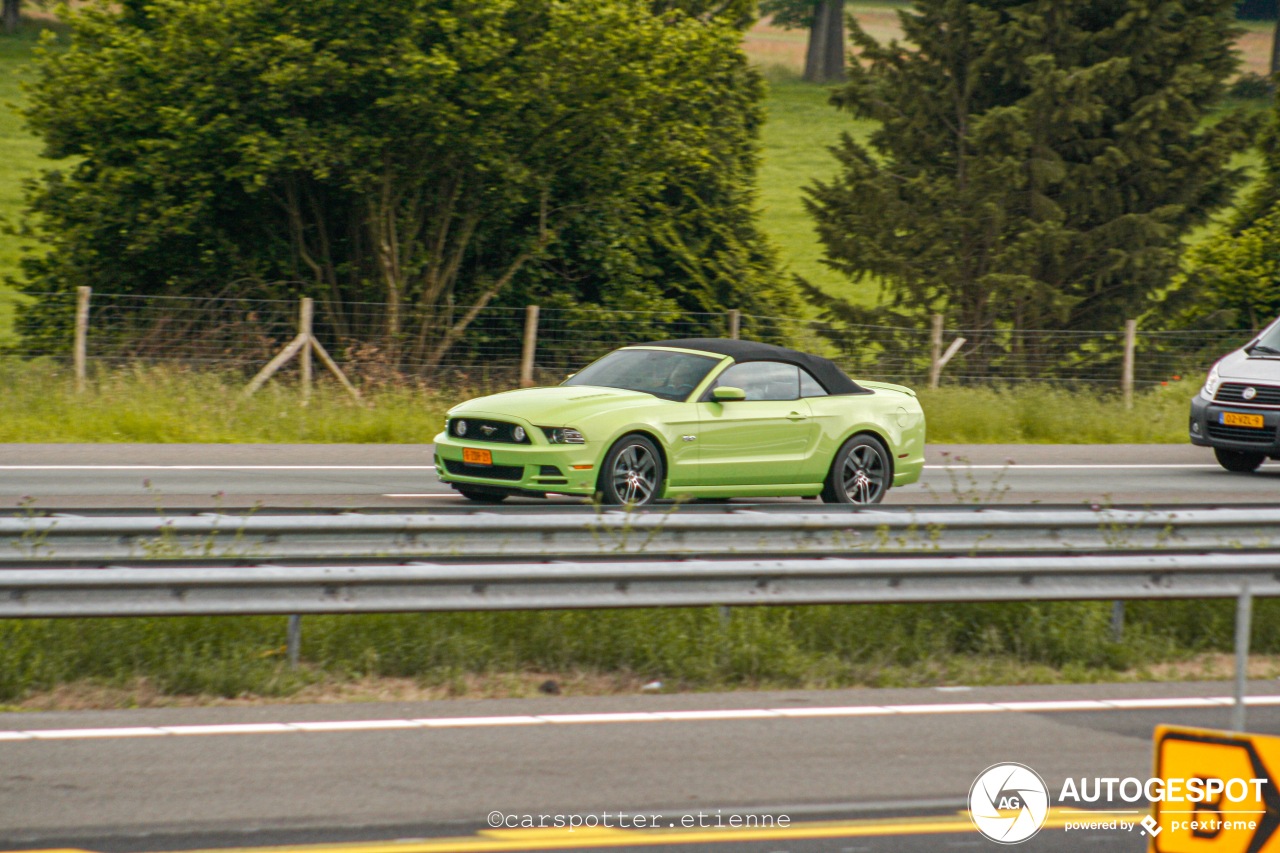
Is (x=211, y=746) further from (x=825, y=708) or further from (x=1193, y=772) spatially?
(x=1193, y=772)

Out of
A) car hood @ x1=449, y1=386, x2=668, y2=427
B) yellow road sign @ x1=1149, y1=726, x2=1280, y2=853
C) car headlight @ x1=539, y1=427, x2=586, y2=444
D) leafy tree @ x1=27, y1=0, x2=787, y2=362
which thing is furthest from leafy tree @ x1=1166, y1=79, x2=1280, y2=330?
yellow road sign @ x1=1149, y1=726, x2=1280, y2=853

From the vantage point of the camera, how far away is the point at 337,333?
22.2 meters

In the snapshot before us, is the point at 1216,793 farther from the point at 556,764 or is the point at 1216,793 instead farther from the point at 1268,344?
the point at 1268,344

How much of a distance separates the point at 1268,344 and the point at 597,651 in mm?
11674

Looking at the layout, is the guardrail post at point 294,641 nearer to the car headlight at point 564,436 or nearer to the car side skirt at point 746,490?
the car headlight at point 564,436

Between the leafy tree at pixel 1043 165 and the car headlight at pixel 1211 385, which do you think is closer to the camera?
the car headlight at pixel 1211 385

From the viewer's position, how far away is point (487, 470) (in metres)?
11.9

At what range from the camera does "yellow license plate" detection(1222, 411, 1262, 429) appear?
53.5 feet

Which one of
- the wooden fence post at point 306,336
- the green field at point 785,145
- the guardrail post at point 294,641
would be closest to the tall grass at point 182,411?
the wooden fence post at point 306,336

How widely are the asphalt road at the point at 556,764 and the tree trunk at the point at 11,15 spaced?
73.9 meters

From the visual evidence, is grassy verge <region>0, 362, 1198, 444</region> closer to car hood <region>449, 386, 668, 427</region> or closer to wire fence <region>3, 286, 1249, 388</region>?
wire fence <region>3, 286, 1249, 388</region>

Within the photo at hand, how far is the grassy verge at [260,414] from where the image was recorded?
18.0 meters

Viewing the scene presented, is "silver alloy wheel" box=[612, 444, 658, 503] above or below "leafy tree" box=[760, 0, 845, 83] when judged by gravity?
below

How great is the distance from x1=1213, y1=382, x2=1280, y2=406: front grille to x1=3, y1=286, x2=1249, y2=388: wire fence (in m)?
7.43
